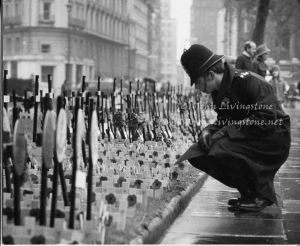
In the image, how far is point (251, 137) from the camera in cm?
761

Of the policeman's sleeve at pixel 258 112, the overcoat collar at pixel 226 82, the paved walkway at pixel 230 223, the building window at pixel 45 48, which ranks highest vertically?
the building window at pixel 45 48

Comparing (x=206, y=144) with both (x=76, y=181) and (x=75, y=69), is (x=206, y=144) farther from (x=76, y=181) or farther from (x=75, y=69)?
(x=75, y=69)

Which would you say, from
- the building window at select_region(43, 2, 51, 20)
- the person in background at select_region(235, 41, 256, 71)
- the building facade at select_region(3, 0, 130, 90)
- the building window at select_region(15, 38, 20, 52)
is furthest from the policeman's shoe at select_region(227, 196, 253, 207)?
the building window at select_region(43, 2, 51, 20)

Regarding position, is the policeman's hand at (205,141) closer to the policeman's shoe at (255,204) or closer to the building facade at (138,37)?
the policeman's shoe at (255,204)

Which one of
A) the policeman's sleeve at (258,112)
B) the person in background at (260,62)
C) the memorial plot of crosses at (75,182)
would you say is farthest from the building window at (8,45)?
the policeman's sleeve at (258,112)

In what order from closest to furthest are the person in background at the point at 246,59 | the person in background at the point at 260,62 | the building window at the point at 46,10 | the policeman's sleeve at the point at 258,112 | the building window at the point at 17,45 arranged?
1. the policeman's sleeve at the point at 258,112
2. the person in background at the point at 246,59
3. the person in background at the point at 260,62
4. the building window at the point at 17,45
5. the building window at the point at 46,10

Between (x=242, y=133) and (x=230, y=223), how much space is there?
2.81ft

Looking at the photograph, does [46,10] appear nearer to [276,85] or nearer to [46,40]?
[46,40]

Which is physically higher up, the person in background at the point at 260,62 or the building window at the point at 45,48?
the building window at the point at 45,48

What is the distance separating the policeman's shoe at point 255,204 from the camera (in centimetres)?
777

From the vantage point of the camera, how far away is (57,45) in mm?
80125

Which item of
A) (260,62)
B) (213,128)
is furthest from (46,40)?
(213,128)

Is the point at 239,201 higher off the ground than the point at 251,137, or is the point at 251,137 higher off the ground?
the point at 251,137

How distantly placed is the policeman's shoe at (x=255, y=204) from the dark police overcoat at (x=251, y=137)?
0.51 ft
